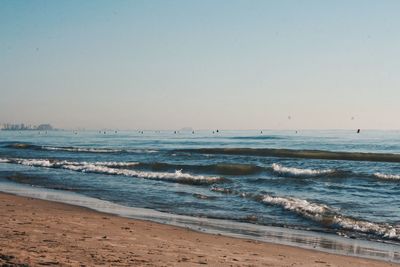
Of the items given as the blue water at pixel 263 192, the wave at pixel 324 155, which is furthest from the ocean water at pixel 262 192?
the wave at pixel 324 155

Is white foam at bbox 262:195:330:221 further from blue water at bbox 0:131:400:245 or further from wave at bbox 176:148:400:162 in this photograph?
Result: wave at bbox 176:148:400:162

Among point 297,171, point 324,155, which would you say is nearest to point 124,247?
point 297,171

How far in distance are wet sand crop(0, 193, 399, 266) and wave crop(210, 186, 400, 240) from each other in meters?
3.10

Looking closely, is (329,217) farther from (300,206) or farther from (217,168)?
(217,168)

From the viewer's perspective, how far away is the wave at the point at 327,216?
11.2 meters

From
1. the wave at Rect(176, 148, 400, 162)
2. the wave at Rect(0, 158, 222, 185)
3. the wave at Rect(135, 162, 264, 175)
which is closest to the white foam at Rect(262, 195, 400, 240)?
the wave at Rect(0, 158, 222, 185)

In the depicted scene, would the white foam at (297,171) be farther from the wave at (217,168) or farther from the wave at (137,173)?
the wave at (137,173)

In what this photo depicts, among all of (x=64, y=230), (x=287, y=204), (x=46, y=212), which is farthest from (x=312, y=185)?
(x=64, y=230)

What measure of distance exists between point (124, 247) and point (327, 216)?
287 inches

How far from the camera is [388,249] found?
9.57 m

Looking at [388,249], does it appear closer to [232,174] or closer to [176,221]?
[176,221]

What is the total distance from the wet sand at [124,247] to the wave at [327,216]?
10.2 ft

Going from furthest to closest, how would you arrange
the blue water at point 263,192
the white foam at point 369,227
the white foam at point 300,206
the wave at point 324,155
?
the wave at point 324,155
the white foam at point 300,206
the blue water at point 263,192
the white foam at point 369,227

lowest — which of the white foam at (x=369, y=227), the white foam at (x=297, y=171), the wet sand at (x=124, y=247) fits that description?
the white foam at (x=369, y=227)
